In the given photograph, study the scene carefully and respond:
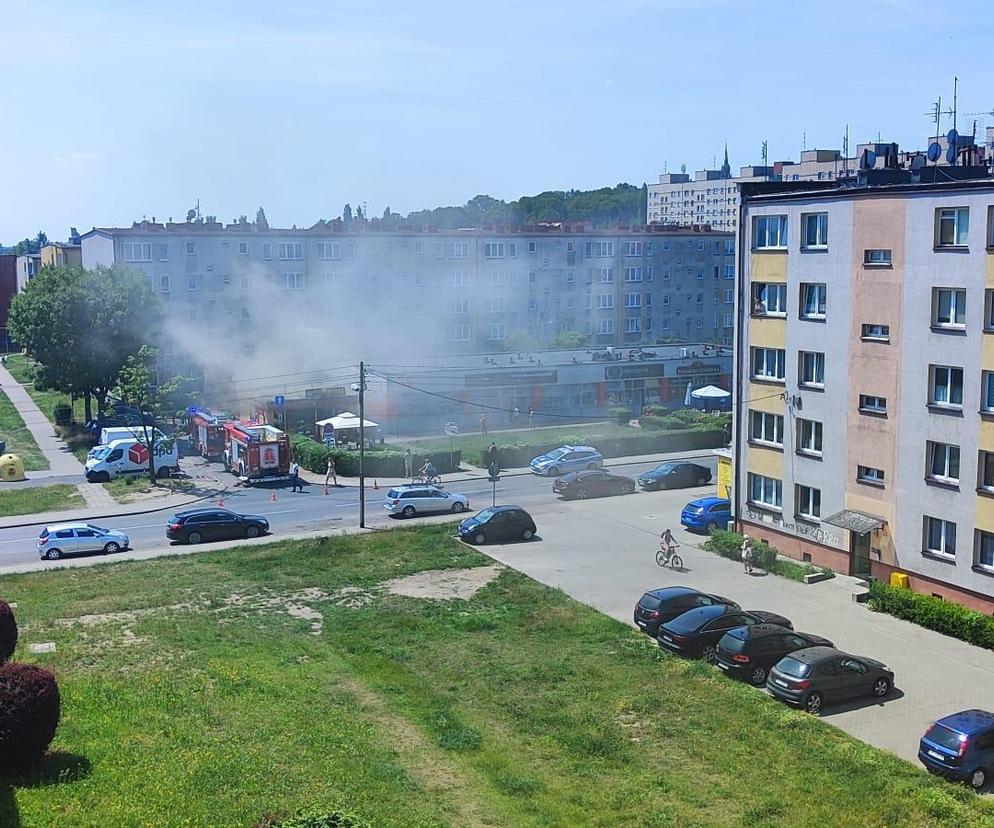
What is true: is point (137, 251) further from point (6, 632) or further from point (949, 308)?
point (6, 632)

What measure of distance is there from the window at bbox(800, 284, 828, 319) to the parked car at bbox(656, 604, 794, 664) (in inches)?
420

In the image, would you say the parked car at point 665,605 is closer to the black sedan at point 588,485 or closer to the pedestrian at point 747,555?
the pedestrian at point 747,555

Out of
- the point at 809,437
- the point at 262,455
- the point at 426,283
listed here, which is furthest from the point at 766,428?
the point at 426,283

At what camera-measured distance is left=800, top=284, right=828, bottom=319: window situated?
32.1m

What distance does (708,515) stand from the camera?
122 ft

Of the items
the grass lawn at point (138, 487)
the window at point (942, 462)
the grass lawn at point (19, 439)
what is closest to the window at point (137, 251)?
the grass lawn at point (19, 439)

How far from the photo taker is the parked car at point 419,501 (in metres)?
40.3

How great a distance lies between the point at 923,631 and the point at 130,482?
3337cm

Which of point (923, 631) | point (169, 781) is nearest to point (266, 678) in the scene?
point (169, 781)

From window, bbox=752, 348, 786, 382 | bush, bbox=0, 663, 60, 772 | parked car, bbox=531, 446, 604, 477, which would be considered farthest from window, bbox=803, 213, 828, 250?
bush, bbox=0, 663, 60, 772

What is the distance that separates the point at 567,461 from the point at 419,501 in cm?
1088

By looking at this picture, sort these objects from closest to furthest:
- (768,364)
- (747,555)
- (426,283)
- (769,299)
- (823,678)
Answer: (823,678), (747,555), (769,299), (768,364), (426,283)

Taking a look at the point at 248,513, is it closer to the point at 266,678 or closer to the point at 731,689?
the point at 266,678

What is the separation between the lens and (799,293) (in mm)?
32812
